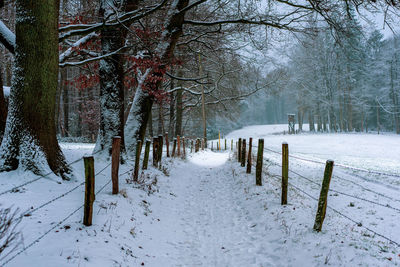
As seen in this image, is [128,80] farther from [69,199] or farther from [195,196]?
[69,199]

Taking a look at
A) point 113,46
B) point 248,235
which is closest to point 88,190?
point 248,235

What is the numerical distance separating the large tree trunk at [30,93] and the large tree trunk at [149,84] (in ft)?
12.7

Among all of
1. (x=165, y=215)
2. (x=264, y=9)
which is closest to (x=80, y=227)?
(x=165, y=215)

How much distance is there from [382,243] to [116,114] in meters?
Result: 7.25

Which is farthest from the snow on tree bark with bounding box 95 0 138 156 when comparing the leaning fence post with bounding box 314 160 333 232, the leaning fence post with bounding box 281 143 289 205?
the leaning fence post with bounding box 314 160 333 232

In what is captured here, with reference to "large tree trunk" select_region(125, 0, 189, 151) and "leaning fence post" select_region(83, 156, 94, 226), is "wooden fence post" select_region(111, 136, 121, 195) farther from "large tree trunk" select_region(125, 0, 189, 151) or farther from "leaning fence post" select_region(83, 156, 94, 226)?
"large tree trunk" select_region(125, 0, 189, 151)

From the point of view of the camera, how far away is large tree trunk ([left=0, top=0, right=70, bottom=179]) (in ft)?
15.7

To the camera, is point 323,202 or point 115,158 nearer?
point 323,202

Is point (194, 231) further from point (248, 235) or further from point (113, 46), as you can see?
point (113, 46)

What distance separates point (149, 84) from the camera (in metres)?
8.98

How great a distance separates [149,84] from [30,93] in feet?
14.8

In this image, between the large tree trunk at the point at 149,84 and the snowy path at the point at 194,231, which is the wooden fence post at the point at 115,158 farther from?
the large tree trunk at the point at 149,84

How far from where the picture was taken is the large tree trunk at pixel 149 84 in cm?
878

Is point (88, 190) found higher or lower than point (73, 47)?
lower
